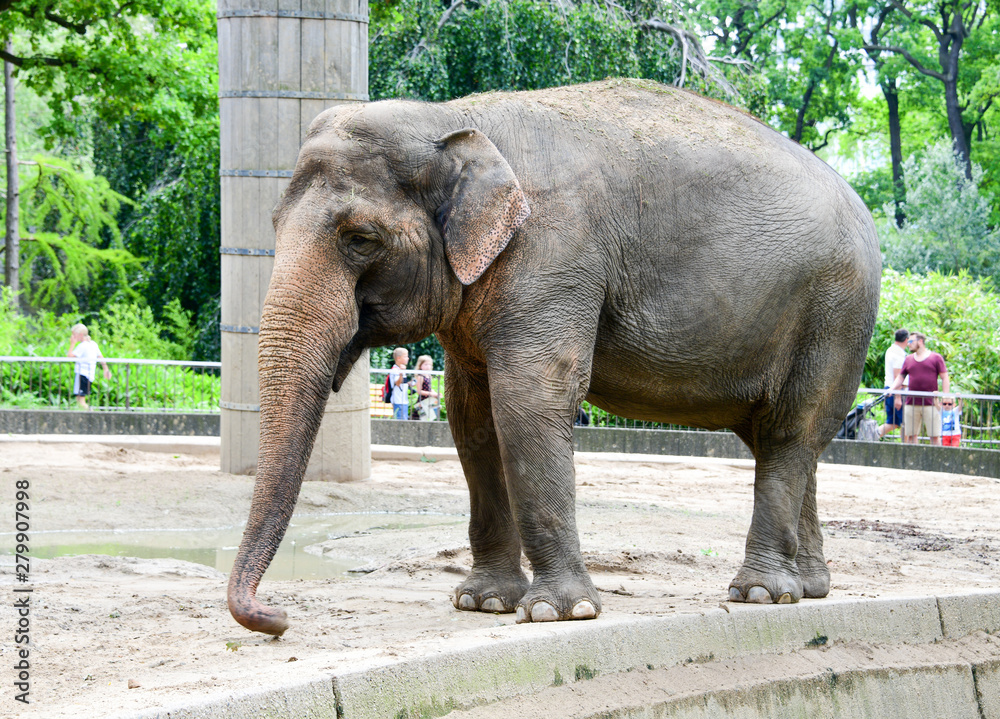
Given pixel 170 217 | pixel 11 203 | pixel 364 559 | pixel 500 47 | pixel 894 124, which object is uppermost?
pixel 894 124

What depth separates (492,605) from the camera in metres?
5.93

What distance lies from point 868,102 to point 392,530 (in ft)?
129

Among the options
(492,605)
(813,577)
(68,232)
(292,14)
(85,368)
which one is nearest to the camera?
(492,605)

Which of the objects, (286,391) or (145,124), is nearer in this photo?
(286,391)

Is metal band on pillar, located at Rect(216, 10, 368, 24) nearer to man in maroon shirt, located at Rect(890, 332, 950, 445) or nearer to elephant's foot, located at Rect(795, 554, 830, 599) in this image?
elephant's foot, located at Rect(795, 554, 830, 599)

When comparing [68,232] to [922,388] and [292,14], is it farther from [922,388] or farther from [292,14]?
[922,388]

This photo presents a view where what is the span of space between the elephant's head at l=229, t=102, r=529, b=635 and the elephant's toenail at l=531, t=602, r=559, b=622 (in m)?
1.14

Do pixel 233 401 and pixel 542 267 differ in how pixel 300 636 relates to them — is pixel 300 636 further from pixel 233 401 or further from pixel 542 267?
pixel 233 401

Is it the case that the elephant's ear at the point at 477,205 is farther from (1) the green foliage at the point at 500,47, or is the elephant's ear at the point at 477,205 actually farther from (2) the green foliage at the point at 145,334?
(2) the green foliage at the point at 145,334

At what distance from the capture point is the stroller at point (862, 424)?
51.6 ft

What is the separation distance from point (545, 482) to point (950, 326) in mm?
17277

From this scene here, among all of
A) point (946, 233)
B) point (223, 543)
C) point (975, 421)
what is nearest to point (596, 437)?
point (975, 421)

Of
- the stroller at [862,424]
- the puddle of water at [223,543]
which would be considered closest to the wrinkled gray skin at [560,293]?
the puddle of water at [223,543]

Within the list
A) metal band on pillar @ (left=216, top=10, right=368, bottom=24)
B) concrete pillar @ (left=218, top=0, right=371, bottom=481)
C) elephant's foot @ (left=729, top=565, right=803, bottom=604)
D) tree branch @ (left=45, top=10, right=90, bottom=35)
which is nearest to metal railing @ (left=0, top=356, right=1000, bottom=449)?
tree branch @ (left=45, top=10, right=90, bottom=35)
